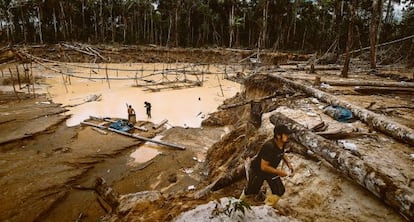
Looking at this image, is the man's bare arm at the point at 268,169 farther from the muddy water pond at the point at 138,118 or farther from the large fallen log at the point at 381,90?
the large fallen log at the point at 381,90

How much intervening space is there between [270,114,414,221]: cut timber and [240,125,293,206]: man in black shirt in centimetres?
96

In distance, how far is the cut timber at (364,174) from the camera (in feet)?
9.11

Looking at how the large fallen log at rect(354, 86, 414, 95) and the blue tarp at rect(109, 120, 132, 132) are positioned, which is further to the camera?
the blue tarp at rect(109, 120, 132, 132)

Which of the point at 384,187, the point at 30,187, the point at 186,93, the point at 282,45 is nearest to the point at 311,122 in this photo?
the point at 384,187

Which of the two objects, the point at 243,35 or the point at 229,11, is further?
the point at 243,35

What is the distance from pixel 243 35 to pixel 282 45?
19.8ft

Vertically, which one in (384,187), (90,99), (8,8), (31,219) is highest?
(8,8)

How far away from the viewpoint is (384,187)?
9.77ft

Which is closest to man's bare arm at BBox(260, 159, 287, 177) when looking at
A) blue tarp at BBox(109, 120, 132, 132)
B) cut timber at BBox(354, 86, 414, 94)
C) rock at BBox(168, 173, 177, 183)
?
rock at BBox(168, 173, 177, 183)

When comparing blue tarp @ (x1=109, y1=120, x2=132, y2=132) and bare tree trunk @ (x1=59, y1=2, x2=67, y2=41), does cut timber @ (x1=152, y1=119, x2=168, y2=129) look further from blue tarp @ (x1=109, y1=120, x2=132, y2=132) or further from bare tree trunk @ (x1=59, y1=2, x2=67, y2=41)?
bare tree trunk @ (x1=59, y1=2, x2=67, y2=41)

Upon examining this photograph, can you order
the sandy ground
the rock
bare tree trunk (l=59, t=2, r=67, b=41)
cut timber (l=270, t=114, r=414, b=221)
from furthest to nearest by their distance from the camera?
bare tree trunk (l=59, t=2, r=67, b=41)
the rock
the sandy ground
cut timber (l=270, t=114, r=414, b=221)

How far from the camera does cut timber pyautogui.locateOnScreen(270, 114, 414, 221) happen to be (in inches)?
109

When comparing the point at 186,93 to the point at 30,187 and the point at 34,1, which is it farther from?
the point at 34,1

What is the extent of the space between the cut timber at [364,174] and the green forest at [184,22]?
24280mm
